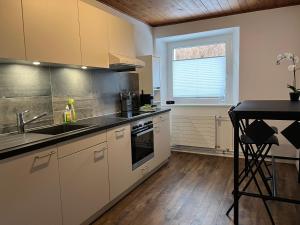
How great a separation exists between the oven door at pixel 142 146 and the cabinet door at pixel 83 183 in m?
0.54

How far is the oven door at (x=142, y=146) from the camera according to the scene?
9.00ft

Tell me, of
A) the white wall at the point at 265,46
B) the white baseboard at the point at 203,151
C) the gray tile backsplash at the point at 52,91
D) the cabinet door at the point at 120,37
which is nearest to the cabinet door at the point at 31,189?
the gray tile backsplash at the point at 52,91

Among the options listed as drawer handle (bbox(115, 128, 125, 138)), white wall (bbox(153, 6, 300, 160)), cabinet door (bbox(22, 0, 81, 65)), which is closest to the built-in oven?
drawer handle (bbox(115, 128, 125, 138))

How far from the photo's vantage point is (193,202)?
249 cm

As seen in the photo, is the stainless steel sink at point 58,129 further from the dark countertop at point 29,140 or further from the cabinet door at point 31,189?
the cabinet door at point 31,189

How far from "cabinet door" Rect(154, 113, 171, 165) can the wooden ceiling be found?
156 cm

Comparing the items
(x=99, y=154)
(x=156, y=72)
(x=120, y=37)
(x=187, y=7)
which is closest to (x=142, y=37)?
(x=156, y=72)

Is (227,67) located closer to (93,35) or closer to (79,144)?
(93,35)

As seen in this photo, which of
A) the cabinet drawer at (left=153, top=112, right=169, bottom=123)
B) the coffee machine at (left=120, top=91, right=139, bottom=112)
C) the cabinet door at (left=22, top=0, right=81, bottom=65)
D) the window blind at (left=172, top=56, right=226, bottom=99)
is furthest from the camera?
the window blind at (left=172, top=56, right=226, bottom=99)

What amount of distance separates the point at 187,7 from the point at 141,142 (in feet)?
6.61

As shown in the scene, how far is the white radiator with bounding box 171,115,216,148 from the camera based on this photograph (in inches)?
157

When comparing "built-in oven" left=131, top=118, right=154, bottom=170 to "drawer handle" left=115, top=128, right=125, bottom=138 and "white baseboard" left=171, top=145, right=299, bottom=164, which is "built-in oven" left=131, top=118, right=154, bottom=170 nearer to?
"drawer handle" left=115, top=128, right=125, bottom=138

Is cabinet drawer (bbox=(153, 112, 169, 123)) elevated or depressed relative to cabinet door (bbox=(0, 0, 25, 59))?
depressed

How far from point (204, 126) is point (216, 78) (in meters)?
0.91
